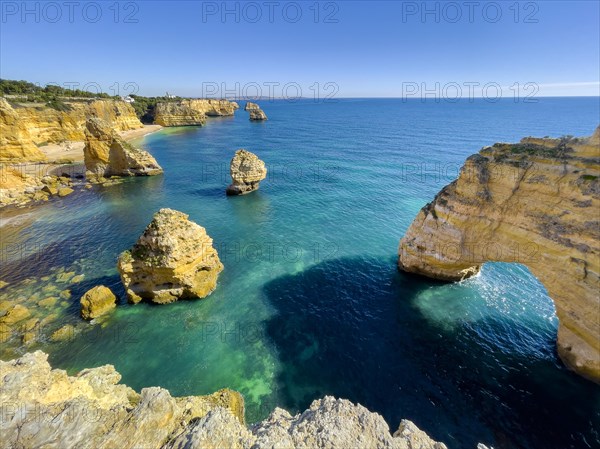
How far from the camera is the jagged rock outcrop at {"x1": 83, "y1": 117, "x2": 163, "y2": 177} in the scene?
51.0 metres

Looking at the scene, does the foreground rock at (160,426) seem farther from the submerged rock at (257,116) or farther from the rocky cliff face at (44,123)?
the submerged rock at (257,116)

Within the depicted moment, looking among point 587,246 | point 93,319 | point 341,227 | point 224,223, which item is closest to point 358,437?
point 587,246

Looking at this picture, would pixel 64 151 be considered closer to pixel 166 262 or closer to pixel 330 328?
pixel 166 262

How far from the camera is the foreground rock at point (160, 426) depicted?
8.23 meters

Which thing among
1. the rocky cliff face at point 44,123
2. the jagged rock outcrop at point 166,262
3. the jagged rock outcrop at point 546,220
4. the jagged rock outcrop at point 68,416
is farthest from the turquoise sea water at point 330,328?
the rocky cliff face at point 44,123

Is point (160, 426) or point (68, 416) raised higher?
point (68, 416)

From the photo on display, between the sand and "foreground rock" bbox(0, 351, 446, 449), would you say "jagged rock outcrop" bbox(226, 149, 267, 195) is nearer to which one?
"foreground rock" bbox(0, 351, 446, 449)

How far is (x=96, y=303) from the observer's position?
2202 cm

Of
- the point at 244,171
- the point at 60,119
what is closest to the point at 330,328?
the point at 244,171

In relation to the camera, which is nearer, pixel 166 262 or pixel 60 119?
pixel 166 262

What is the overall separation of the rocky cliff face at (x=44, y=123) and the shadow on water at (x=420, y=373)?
54.2 metres

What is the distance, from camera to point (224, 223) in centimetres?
3759

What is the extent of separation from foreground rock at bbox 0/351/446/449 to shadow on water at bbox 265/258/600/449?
23.1 ft

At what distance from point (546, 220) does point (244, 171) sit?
3824cm
